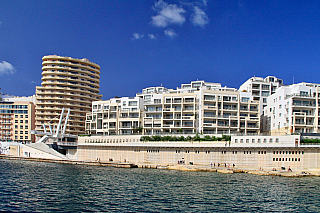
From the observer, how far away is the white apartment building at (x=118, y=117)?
104125mm

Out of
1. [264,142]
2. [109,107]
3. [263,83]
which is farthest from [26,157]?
[263,83]

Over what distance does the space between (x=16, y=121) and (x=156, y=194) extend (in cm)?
11346

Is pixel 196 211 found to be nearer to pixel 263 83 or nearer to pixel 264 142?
pixel 264 142

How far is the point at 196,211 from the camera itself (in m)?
35.5

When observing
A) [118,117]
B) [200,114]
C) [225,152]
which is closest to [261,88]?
[200,114]

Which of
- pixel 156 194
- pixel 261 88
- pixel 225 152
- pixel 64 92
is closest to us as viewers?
pixel 156 194

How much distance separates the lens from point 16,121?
443 feet

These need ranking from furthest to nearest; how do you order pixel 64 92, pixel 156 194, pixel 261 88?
pixel 64 92 < pixel 261 88 < pixel 156 194

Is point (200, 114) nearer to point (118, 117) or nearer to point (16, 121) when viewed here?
point (118, 117)

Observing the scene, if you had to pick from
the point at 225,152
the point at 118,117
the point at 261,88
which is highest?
the point at 261,88

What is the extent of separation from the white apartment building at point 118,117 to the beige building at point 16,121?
3928cm

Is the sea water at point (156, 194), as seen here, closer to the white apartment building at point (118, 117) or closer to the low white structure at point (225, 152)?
the low white structure at point (225, 152)

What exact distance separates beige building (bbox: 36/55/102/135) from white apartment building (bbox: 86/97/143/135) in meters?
25.6

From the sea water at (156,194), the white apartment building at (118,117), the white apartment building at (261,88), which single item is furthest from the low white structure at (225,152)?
the white apartment building at (261,88)
